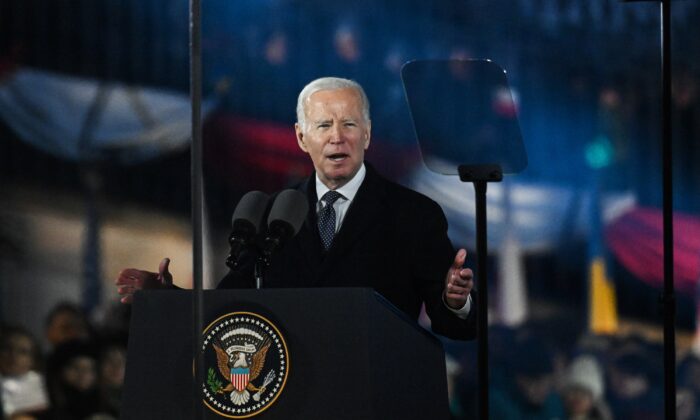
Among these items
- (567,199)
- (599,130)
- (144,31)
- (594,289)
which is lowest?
(594,289)

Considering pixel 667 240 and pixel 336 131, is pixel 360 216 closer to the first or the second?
pixel 336 131

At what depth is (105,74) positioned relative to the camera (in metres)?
4.93

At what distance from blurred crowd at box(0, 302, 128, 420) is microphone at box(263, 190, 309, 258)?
3012 mm

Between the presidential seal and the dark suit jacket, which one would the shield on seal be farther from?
the dark suit jacket

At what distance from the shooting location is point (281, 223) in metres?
1.82

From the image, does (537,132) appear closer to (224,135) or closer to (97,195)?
(224,135)

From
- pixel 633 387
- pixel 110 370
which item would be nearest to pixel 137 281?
pixel 110 370

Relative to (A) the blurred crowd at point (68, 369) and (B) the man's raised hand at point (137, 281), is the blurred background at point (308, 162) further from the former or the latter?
(B) the man's raised hand at point (137, 281)

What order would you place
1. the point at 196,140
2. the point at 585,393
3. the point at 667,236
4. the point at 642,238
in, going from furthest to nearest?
the point at 642,238 → the point at 585,393 → the point at 667,236 → the point at 196,140

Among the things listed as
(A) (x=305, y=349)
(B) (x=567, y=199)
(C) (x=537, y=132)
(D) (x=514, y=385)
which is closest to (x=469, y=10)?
(C) (x=537, y=132)

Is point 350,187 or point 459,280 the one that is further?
point 350,187

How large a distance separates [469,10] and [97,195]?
5.92 ft

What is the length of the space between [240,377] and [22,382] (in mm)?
3245

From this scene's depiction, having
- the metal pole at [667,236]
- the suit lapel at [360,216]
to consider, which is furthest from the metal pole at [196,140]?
the metal pole at [667,236]
